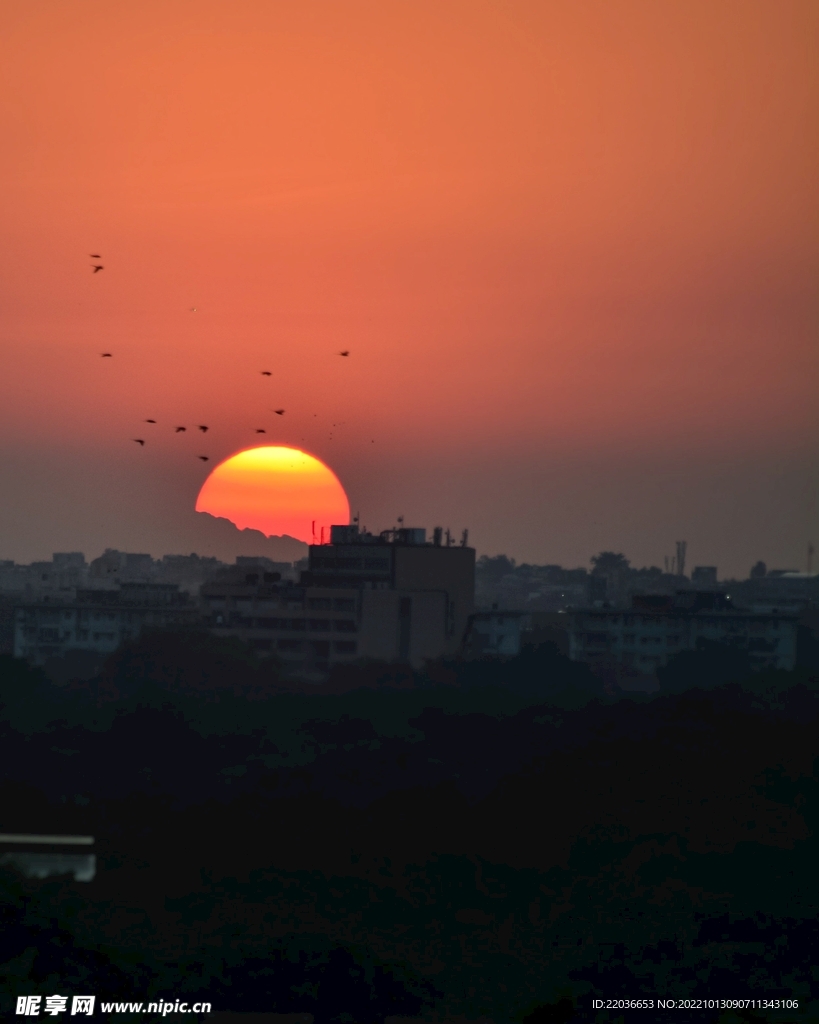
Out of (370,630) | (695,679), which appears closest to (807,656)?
(695,679)

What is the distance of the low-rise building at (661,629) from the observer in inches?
411

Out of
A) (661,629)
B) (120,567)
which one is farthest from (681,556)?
(120,567)

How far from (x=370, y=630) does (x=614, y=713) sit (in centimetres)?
372

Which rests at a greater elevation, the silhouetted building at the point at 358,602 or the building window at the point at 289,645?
the silhouetted building at the point at 358,602

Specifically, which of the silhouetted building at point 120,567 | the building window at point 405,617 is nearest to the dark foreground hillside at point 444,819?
the silhouetted building at point 120,567

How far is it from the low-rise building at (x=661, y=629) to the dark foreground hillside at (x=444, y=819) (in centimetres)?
144

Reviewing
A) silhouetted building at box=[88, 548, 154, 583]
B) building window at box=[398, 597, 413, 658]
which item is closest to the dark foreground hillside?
silhouetted building at box=[88, 548, 154, 583]

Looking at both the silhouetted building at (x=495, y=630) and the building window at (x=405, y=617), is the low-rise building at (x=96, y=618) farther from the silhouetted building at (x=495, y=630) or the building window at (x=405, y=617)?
the silhouetted building at (x=495, y=630)

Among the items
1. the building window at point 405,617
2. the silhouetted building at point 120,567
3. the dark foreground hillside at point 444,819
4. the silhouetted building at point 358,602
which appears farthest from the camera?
the building window at point 405,617

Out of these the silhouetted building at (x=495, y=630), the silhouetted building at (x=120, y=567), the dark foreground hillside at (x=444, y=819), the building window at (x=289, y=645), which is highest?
the silhouetted building at (x=120, y=567)

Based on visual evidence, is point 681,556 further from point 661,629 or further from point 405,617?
point 405,617

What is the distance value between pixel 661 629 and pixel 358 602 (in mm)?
2682

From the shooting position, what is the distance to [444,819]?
6.68 meters

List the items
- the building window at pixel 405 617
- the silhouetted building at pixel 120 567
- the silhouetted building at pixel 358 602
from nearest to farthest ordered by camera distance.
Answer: the silhouetted building at pixel 120 567 < the silhouetted building at pixel 358 602 < the building window at pixel 405 617
